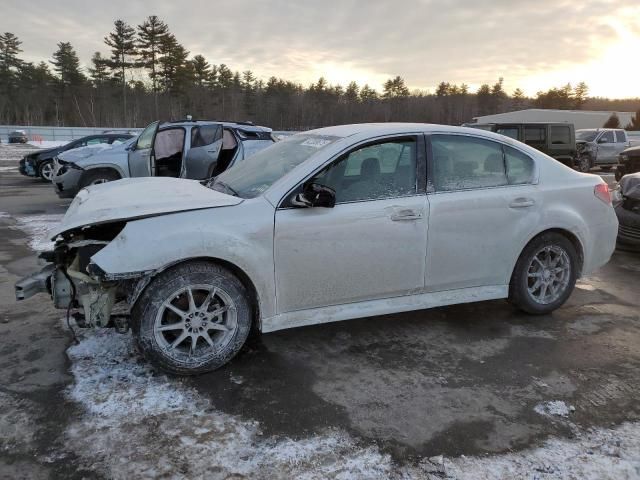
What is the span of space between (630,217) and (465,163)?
157 inches

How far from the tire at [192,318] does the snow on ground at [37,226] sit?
13.8ft

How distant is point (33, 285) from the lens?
332 cm

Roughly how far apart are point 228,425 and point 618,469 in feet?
6.67

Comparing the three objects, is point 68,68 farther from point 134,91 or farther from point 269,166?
point 269,166

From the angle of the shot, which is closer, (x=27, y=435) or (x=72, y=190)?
(x=27, y=435)

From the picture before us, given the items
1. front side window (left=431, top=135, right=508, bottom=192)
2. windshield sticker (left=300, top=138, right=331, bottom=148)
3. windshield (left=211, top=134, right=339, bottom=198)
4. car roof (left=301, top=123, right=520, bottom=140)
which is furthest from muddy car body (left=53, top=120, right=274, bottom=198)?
front side window (left=431, top=135, right=508, bottom=192)

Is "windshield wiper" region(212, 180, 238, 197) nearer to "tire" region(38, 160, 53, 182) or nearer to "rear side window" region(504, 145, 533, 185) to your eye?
"rear side window" region(504, 145, 533, 185)

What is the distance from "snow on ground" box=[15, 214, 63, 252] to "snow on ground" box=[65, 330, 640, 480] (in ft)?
14.5

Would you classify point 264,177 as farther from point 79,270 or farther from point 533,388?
point 533,388

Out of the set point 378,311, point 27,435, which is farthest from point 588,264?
point 27,435

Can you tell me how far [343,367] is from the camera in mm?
3467

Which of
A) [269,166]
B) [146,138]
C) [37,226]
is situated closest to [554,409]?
[269,166]

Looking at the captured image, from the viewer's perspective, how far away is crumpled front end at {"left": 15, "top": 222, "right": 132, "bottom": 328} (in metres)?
3.21

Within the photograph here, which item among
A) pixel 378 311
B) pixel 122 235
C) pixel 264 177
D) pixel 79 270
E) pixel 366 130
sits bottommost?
pixel 378 311
